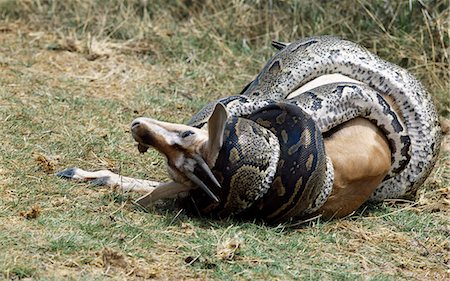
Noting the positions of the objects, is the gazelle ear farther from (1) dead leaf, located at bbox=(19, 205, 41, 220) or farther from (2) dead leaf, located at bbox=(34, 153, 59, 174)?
(2) dead leaf, located at bbox=(34, 153, 59, 174)

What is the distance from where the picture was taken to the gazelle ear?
17.3ft

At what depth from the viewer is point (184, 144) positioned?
17.8 feet

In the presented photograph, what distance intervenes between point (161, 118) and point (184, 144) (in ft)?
9.81

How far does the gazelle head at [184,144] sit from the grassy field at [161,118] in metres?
0.37

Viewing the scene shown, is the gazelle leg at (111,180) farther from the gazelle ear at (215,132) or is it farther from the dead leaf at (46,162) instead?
the gazelle ear at (215,132)

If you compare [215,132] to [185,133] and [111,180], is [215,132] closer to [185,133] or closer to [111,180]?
[185,133]

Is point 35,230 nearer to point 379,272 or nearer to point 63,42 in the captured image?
point 379,272

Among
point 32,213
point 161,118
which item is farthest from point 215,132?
point 161,118

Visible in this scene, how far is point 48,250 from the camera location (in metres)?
5.04

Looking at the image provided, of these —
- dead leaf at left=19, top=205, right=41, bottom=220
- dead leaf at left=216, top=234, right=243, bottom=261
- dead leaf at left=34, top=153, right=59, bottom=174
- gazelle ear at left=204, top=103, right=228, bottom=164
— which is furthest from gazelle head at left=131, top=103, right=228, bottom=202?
dead leaf at left=34, top=153, right=59, bottom=174

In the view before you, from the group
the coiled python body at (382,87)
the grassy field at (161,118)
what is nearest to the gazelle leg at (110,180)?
the grassy field at (161,118)

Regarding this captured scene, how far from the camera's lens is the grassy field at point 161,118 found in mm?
5188

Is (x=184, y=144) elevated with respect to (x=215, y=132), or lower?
lower

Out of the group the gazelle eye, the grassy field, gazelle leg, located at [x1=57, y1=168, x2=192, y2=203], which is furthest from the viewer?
gazelle leg, located at [x1=57, y1=168, x2=192, y2=203]
